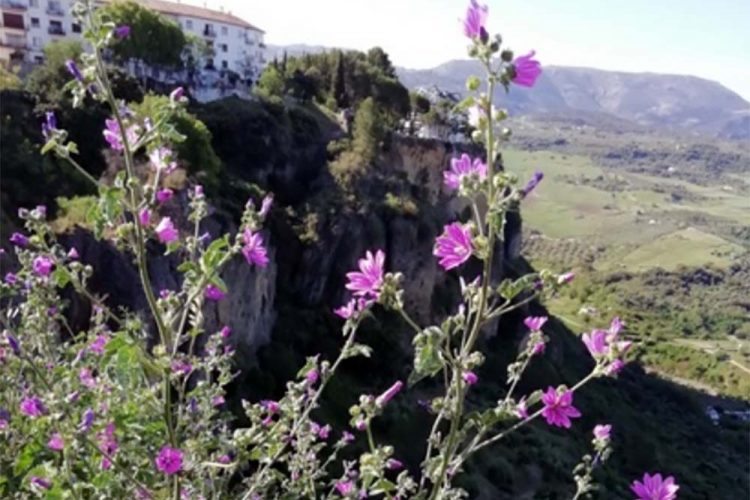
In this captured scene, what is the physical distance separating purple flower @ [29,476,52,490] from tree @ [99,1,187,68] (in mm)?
38976

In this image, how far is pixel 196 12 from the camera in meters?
64.5

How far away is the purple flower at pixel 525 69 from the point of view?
3055mm

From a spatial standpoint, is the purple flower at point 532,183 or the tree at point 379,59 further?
the tree at point 379,59

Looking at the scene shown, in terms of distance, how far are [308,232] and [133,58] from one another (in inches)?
676

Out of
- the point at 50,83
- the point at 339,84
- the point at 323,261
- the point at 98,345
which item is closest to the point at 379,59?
the point at 339,84

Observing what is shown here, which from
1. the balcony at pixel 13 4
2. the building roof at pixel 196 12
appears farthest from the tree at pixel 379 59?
the balcony at pixel 13 4

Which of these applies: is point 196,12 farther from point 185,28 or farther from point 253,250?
point 253,250

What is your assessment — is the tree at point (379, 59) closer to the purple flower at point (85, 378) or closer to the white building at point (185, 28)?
the white building at point (185, 28)

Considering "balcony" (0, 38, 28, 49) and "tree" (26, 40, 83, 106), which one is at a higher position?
"tree" (26, 40, 83, 106)

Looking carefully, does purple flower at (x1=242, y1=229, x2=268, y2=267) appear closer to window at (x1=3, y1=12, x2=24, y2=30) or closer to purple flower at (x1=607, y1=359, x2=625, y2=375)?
purple flower at (x1=607, y1=359, x2=625, y2=375)

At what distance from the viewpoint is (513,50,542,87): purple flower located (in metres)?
3.05

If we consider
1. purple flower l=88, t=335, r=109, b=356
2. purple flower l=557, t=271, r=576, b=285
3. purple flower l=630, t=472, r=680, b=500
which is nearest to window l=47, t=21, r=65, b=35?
purple flower l=88, t=335, r=109, b=356

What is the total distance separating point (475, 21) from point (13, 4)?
5366 centimetres

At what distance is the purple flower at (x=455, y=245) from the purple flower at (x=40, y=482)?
2307 mm
